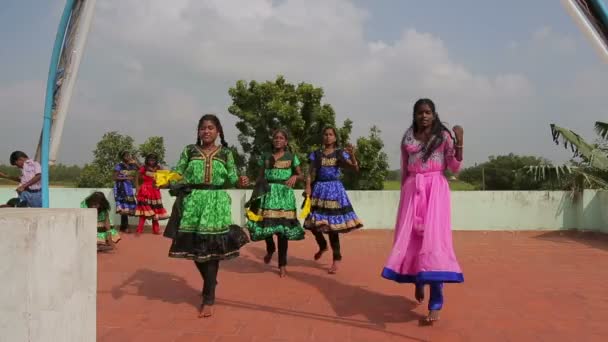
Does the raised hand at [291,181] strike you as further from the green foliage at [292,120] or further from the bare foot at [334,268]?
the green foliage at [292,120]

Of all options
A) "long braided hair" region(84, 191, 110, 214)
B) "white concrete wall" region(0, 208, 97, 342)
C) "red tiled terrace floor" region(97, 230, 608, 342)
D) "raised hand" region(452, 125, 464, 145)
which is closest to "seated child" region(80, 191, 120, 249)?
"long braided hair" region(84, 191, 110, 214)

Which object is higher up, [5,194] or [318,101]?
[318,101]

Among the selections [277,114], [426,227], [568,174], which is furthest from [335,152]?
[277,114]

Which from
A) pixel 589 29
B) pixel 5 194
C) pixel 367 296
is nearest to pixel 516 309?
pixel 367 296

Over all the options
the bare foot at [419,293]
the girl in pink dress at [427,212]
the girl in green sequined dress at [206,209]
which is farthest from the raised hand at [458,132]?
the girl in green sequined dress at [206,209]

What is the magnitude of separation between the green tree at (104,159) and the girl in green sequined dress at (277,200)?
39.7 feet

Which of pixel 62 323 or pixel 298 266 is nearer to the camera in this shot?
pixel 62 323

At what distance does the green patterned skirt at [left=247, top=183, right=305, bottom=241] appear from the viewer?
575cm

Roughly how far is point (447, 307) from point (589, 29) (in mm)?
2659

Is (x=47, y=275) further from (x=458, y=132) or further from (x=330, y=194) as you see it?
(x=330, y=194)

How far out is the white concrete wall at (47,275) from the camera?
206 centimetres

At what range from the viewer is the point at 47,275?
7.29 ft

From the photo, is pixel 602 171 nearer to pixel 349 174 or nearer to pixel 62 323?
pixel 349 174

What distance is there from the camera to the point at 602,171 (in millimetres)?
10906
